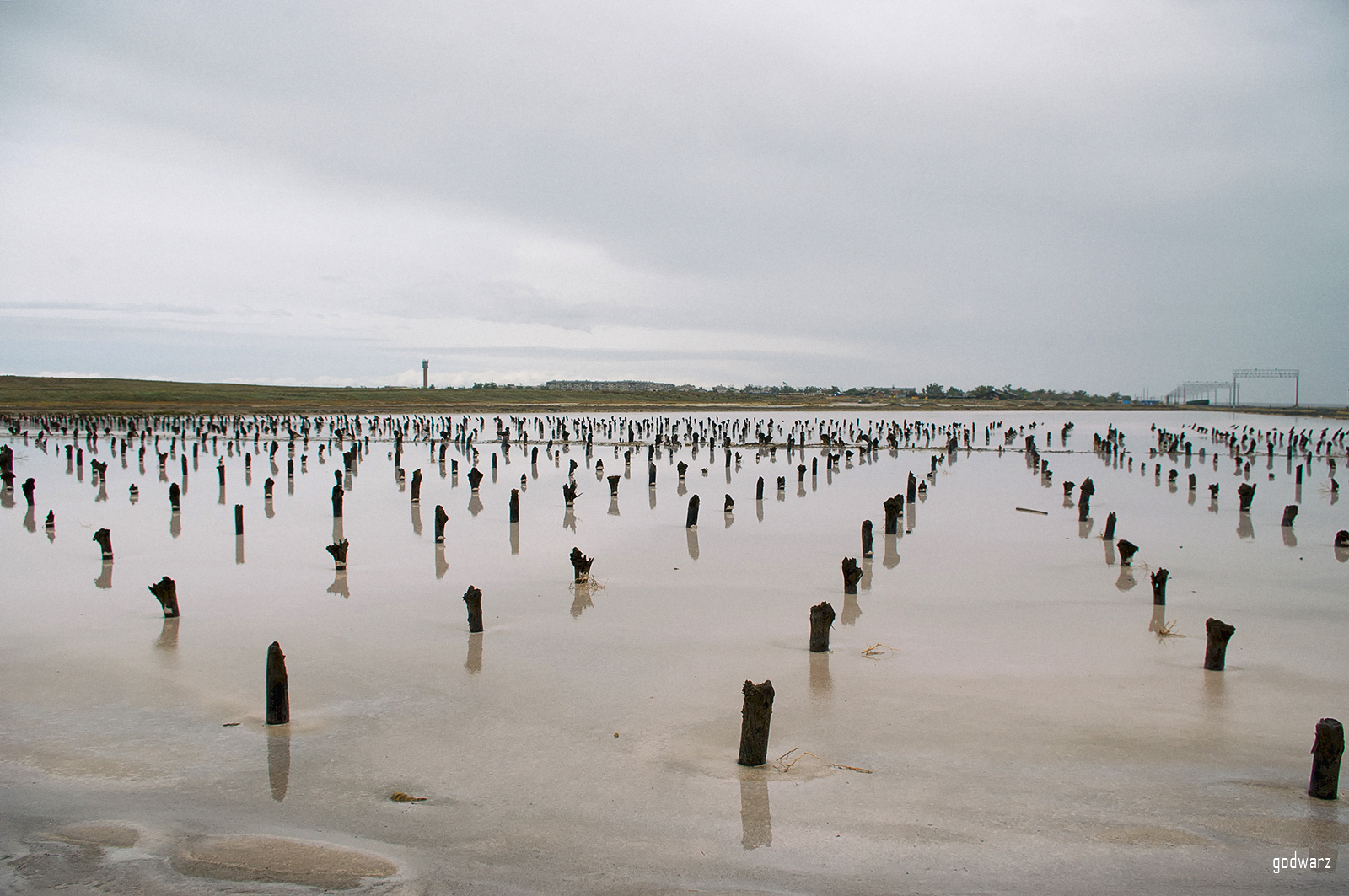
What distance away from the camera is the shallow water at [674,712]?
6.03 meters

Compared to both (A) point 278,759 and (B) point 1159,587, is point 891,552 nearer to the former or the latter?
(B) point 1159,587

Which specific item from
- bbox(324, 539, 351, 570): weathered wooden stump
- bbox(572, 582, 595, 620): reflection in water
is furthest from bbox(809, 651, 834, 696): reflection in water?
bbox(324, 539, 351, 570): weathered wooden stump

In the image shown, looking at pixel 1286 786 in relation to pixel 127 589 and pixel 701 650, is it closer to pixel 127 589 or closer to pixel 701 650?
pixel 701 650

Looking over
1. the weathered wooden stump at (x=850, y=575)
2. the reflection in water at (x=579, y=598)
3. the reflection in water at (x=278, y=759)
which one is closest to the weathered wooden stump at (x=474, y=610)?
the reflection in water at (x=579, y=598)

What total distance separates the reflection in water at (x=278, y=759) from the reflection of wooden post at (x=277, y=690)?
0.28ft

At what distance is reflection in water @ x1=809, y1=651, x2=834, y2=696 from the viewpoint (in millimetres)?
9602

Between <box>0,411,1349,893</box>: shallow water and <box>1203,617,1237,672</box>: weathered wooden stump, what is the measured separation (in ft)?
1.15

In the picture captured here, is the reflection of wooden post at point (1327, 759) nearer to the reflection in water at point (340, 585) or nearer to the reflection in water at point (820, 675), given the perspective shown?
the reflection in water at point (820, 675)

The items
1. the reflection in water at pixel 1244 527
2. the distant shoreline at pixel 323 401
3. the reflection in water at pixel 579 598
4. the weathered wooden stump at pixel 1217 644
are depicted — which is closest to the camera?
the weathered wooden stump at pixel 1217 644

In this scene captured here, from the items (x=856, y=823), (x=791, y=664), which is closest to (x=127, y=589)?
(x=791, y=664)

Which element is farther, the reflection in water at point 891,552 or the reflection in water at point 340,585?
the reflection in water at point 891,552

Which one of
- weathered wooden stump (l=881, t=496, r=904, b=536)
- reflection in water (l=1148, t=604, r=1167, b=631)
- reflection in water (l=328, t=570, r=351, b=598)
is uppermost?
weathered wooden stump (l=881, t=496, r=904, b=536)

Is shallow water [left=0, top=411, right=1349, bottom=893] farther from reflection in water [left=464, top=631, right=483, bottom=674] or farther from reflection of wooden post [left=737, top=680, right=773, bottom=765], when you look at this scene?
reflection of wooden post [left=737, top=680, right=773, bottom=765]

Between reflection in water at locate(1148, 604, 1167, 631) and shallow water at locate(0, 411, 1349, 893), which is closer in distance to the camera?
shallow water at locate(0, 411, 1349, 893)
